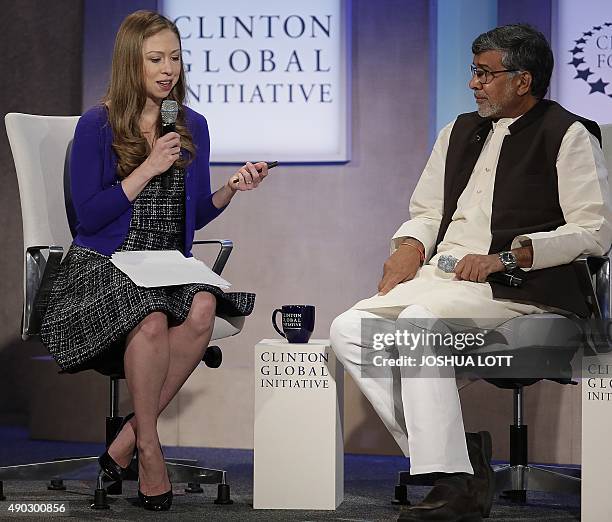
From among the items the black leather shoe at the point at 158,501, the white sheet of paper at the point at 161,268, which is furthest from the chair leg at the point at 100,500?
the white sheet of paper at the point at 161,268

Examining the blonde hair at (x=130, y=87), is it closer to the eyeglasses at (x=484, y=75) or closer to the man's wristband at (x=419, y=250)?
Result: the man's wristband at (x=419, y=250)

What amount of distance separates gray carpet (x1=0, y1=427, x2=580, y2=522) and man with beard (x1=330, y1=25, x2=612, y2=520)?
0.92 feet

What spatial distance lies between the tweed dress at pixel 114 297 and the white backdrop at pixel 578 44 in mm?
1876

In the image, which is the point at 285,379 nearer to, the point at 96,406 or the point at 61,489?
the point at 61,489

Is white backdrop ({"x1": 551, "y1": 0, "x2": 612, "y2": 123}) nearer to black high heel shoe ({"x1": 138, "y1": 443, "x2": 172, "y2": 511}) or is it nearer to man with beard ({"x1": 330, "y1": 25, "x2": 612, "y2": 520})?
man with beard ({"x1": 330, "y1": 25, "x2": 612, "y2": 520})

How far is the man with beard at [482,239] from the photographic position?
2783mm

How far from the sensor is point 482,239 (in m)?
3.22

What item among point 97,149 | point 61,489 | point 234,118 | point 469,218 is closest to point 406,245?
point 469,218

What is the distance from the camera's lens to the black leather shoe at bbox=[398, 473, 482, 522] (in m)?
2.66

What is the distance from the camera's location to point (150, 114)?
3.30 m

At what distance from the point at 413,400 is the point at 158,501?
0.75 meters

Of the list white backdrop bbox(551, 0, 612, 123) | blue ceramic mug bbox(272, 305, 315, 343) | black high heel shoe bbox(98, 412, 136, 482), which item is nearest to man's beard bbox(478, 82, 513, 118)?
blue ceramic mug bbox(272, 305, 315, 343)

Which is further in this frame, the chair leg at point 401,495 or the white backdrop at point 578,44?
the white backdrop at point 578,44

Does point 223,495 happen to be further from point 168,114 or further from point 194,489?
point 168,114
